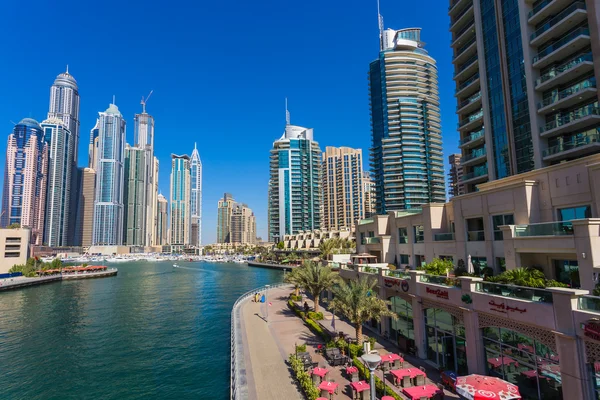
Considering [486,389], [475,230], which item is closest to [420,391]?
[486,389]

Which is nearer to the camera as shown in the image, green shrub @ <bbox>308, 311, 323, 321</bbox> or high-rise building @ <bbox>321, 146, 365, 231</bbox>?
green shrub @ <bbox>308, 311, 323, 321</bbox>

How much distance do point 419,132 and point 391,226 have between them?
88.9m

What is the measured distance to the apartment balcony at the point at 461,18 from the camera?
1914 inches

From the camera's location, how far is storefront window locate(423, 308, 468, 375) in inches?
765

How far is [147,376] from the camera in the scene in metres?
26.2

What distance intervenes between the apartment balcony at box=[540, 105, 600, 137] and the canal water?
1552 inches

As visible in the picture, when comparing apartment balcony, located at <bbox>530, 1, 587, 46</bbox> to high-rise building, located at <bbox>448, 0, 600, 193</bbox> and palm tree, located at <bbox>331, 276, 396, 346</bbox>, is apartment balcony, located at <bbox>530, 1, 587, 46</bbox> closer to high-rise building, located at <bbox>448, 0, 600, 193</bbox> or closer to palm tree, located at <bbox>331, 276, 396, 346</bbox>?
high-rise building, located at <bbox>448, 0, 600, 193</bbox>

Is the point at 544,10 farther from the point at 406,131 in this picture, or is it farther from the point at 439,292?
the point at 406,131

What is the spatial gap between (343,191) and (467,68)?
132 m

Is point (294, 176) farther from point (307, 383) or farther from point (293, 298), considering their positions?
point (307, 383)

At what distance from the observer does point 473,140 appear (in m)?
47.4

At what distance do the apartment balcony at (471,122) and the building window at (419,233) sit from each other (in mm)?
22917

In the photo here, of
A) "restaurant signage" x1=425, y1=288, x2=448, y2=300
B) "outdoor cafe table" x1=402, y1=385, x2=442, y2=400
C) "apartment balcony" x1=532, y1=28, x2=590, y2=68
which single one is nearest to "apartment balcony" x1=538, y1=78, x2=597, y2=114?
"apartment balcony" x1=532, y1=28, x2=590, y2=68

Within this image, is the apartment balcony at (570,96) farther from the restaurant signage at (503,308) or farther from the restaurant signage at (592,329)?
the restaurant signage at (592,329)
